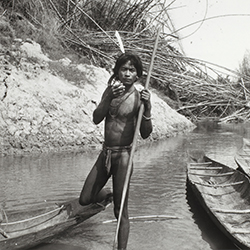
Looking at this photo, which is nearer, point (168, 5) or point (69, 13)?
point (69, 13)

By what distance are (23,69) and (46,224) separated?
21.5 ft

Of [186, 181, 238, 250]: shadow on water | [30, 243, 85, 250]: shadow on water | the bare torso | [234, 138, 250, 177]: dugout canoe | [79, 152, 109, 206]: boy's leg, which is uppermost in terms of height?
the bare torso

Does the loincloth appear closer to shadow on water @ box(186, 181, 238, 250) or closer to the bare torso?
the bare torso

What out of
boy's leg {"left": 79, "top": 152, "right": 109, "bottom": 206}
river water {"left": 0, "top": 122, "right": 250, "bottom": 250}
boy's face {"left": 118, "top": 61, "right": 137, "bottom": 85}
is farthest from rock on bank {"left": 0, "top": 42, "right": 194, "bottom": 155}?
boy's face {"left": 118, "top": 61, "right": 137, "bottom": 85}

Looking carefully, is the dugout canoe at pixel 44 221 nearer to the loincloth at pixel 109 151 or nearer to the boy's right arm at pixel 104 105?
the loincloth at pixel 109 151

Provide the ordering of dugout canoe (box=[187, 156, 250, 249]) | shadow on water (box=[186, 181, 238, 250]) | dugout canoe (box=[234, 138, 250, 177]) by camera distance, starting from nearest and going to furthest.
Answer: dugout canoe (box=[187, 156, 250, 249])
shadow on water (box=[186, 181, 238, 250])
dugout canoe (box=[234, 138, 250, 177])

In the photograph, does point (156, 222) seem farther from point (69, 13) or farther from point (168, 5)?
point (168, 5)

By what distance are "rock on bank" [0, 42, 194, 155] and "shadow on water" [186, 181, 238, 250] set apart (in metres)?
4.26

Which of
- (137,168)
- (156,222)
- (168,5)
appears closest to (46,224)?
(156,222)

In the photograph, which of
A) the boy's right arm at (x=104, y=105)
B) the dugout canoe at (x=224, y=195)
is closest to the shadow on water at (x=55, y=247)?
the boy's right arm at (x=104, y=105)

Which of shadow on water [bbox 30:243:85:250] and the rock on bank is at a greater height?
the rock on bank

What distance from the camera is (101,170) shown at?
3.25m

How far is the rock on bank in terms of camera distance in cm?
830

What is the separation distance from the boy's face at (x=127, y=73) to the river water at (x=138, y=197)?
1634mm
